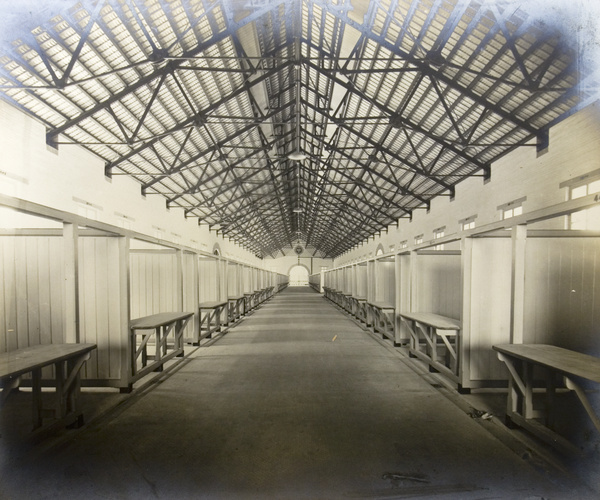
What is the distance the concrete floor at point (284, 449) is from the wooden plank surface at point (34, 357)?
847 millimetres

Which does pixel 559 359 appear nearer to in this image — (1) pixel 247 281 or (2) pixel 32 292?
(2) pixel 32 292

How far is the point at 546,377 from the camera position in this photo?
377 cm

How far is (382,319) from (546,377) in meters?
6.48

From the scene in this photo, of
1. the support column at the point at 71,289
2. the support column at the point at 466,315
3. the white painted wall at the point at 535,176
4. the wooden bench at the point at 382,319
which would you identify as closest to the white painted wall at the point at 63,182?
the support column at the point at 71,289

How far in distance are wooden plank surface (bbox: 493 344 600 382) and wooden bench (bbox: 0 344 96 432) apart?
14.3ft

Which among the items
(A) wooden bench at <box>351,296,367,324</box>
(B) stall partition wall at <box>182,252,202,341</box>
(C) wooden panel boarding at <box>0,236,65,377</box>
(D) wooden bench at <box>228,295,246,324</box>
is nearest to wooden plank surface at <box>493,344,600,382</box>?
(C) wooden panel boarding at <box>0,236,65,377</box>

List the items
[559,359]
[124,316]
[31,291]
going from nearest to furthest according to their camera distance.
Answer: [559,359]
[31,291]
[124,316]

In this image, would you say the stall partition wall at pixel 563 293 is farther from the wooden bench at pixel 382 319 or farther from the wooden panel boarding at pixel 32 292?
the wooden panel boarding at pixel 32 292

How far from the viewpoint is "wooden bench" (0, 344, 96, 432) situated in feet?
10.3

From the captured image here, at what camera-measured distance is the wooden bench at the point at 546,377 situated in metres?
3.02

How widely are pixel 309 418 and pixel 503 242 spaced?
3514mm

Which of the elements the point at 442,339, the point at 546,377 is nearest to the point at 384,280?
the point at 442,339

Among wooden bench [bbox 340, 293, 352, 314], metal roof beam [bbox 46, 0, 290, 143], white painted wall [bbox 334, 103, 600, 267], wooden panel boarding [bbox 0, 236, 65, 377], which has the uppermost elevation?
metal roof beam [bbox 46, 0, 290, 143]

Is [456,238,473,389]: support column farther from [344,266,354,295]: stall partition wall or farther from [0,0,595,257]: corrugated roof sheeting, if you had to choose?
[344,266,354,295]: stall partition wall
